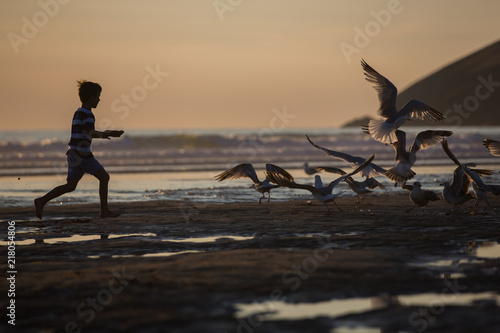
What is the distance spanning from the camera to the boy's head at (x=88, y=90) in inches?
402

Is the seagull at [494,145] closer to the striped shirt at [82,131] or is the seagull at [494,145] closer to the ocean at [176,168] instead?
the ocean at [176,168]

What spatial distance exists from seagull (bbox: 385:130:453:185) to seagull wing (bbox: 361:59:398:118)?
858mm

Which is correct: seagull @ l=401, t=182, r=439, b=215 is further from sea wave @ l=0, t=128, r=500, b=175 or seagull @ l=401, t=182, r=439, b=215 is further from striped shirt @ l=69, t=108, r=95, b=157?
sea wave @ l=0, t=128, r=500, b=175

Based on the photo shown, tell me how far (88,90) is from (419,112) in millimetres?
6712

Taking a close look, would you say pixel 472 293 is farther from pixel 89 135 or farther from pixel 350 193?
pixel 350 193

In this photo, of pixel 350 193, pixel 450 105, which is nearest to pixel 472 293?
pixel 350 193

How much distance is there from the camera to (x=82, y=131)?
10156 millimetres

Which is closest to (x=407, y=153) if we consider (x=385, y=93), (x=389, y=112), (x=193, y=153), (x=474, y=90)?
(x=389, y=112)

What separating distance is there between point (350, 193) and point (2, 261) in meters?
10.2

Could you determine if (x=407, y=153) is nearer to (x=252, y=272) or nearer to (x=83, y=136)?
(x=83, y=136)

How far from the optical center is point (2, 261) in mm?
7293

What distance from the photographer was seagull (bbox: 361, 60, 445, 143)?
13.3 m

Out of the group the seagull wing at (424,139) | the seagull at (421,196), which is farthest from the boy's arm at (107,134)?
the seagull wing at (424,139)

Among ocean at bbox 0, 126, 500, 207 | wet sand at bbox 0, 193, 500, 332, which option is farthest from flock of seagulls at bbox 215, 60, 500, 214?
ocean at bbox 0, 126, 500, 207
